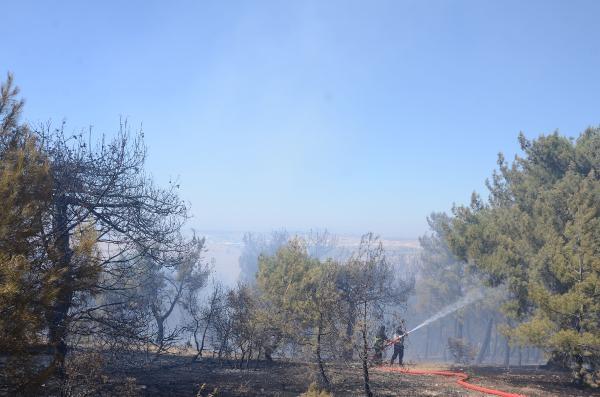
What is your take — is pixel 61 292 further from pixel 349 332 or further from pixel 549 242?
pixel 549 242

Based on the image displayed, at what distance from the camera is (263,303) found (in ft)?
55.1

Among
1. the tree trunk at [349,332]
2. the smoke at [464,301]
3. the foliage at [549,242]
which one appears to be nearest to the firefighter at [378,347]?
the tree trunk at [349,332]

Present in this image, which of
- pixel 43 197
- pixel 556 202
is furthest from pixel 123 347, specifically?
pixel 556 202

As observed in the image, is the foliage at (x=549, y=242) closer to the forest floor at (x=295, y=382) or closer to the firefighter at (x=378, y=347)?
the forest floor at (x=295, y=382)

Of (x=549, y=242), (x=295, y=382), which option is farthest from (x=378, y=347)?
(x=549, y=242)

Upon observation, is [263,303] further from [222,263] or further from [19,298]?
[222,263]

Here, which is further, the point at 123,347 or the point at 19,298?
the point at 123,347

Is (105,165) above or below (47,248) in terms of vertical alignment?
above

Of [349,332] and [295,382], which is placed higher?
[349,332]

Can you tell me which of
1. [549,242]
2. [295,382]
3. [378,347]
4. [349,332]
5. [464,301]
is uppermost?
[549,242]

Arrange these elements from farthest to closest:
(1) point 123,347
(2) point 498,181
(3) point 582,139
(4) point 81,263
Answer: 1. (2) point 498,181
2. (3) point 582,139
3. (1) point 123,347
4. (4) point 81,263

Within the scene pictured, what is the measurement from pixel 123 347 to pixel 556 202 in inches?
588

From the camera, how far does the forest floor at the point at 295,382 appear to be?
37.0 feet

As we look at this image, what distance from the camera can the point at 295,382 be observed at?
12.8 metres
